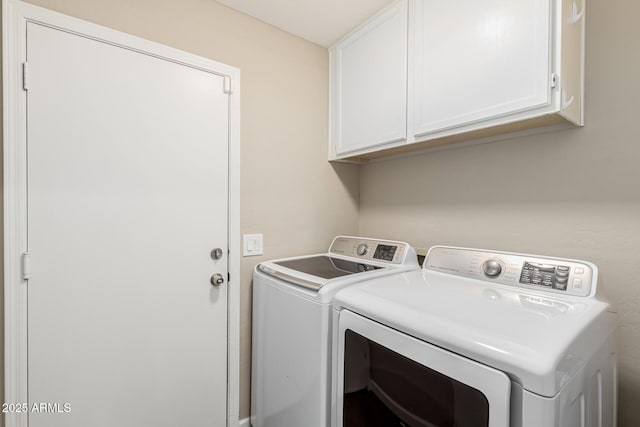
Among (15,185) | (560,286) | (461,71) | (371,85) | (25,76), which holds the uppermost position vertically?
(371,85)

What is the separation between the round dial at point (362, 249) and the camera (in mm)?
1786

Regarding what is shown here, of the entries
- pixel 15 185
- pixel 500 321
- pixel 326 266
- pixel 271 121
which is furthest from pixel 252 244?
pixel 500 321

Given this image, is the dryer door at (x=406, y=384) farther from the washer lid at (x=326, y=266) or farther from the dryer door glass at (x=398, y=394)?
the washer lid at (x=326, y=266)

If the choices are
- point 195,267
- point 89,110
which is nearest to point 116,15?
point 89,110

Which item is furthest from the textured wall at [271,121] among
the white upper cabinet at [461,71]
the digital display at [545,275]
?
the digital display at [545,275]

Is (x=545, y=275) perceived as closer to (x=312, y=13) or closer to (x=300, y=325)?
(x=300, y=325)

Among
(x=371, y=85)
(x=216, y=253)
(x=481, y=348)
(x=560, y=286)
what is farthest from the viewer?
(x=371, y=85)

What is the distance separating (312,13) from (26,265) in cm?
181

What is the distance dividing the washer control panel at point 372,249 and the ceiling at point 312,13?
131 centimetres

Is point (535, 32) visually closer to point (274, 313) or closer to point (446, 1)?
point (446, 1)

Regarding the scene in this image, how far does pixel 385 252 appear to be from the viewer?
5.45ft

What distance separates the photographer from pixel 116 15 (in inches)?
51.9

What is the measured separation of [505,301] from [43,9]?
6.76ft

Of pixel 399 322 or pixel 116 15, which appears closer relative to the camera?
pixel 399 322
